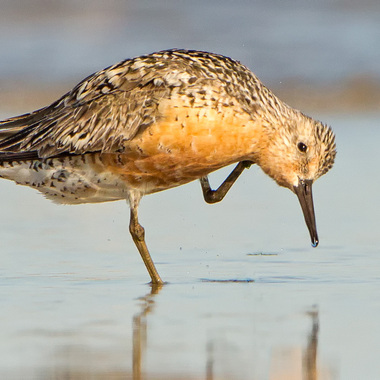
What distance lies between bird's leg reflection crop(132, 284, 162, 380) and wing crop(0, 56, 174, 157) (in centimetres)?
118

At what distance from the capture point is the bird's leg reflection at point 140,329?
5523 mm

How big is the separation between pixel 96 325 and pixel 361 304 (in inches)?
65.0

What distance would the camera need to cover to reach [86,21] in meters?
18.0

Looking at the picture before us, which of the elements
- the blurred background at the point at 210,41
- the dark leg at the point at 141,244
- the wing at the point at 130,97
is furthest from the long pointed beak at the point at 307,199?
the blurred background at the point at 210,41

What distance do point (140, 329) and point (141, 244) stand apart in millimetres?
1915

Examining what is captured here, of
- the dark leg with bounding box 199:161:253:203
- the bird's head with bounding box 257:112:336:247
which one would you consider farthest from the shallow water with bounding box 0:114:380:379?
the bird's head with bounding box 257:112:336:247

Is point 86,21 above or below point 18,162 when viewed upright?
above

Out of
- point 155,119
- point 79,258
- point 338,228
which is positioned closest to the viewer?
point 155,119

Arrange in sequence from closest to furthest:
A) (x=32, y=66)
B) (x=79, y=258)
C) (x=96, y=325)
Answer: (x=96, y=325) → (x=79, y=258) → (x=32, y=66)

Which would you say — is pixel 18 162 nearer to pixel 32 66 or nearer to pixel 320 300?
pixel 320 300

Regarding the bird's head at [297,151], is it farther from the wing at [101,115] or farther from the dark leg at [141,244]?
the dark leg at [141,244]

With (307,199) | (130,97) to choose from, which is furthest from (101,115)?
(307,199)

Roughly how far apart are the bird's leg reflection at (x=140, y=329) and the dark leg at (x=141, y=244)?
135 millimetres

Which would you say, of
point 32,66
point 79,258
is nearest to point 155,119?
point 79,258
